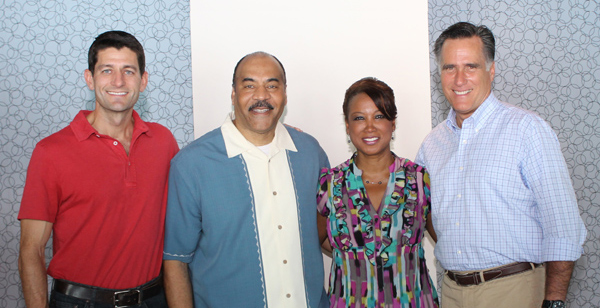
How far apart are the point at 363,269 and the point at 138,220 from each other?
1056 mm

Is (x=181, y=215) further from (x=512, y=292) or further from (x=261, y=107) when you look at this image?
(x=512, y=292)

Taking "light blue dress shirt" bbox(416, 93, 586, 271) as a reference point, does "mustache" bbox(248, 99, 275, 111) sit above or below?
above

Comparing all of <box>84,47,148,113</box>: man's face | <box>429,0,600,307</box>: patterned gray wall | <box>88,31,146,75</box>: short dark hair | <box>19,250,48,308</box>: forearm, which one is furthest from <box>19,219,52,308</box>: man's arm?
<box>429,0,600,307</box>: patterned gray wall

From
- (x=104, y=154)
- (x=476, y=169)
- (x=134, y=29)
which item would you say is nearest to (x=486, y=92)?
(x=476, y=169)

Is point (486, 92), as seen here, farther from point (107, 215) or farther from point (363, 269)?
point (107, 215)

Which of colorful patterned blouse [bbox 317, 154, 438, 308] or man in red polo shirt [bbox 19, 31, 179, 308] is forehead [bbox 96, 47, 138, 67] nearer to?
man in red polo shirt [bbox 19, 31, 179, 308]

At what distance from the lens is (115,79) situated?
2279 millimetres

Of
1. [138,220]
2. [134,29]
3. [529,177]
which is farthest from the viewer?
[134,29]

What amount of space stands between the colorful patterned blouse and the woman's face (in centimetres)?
14

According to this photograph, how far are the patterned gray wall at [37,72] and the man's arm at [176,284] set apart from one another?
1408mm

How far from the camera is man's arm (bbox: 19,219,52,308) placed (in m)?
2.10

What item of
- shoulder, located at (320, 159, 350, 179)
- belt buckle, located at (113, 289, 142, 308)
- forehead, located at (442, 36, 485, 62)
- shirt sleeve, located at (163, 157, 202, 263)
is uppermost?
forehead, located at (442, 36, 485, 62)

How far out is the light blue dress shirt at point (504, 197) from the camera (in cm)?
207

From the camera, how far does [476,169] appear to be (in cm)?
224
